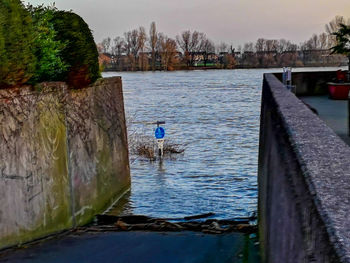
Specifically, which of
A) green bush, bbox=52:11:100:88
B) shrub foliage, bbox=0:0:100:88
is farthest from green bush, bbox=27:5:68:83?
green bush, bbox=52:11:100:88

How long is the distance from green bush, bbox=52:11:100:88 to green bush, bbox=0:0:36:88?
141 cm

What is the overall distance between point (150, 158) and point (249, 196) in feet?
27.5

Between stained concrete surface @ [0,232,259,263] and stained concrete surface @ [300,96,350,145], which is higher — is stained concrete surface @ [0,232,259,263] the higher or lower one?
the lower one

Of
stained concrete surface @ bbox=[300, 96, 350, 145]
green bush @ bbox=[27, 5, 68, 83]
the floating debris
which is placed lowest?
the floating debris

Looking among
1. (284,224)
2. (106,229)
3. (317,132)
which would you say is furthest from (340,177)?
(106,229)

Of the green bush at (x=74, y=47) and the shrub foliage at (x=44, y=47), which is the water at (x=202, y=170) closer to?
the green bush at (x=74, y=47)

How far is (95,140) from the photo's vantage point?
34.8 ft

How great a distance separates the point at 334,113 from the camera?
50.8ft

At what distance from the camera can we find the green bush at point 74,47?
31.5 ft

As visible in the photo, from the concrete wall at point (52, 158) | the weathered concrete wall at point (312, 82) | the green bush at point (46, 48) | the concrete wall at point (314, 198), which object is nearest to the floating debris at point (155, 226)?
the concrete wall at point (52, 158)

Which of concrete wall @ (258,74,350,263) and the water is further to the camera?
the water

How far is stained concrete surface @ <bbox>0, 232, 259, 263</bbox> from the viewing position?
6.88 meters

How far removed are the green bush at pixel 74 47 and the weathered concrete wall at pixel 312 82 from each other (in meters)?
14.2

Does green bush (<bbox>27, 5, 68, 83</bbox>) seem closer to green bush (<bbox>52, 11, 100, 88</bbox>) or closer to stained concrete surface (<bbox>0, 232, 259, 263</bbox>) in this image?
green bush (<bbox>52, 11, 100, 88</bbox>)
